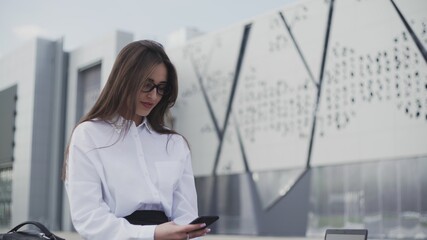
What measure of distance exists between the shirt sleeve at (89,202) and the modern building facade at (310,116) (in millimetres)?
11187

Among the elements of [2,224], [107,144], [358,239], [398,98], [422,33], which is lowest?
[2,224]

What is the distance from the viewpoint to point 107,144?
4.68ft

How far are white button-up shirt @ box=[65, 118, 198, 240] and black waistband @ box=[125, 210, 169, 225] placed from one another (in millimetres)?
13

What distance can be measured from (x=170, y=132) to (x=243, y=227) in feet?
47.0

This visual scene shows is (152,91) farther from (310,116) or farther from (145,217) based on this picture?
(310,116)

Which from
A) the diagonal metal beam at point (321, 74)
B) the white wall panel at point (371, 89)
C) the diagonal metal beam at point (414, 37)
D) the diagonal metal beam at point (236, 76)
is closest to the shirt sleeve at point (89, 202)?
the white wall panel at point (371, 89)

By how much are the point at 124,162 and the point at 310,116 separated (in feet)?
41.9

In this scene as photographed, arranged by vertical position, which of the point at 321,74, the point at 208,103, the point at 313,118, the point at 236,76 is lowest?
the point at 313,118

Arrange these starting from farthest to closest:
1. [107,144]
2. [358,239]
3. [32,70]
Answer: [32,70]
[358,239]
[107,144]

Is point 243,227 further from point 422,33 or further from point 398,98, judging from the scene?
point 422,33

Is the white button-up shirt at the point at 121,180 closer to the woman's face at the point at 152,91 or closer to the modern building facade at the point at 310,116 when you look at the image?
the woman's face at the point at 152,91

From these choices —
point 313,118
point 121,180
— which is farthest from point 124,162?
point 313,118

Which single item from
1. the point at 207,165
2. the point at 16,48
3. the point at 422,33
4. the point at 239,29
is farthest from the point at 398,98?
the point at 16,48

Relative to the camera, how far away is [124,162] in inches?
55.8
